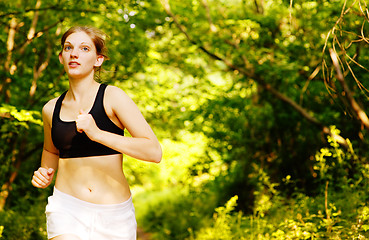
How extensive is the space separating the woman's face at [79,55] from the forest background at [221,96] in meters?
3.56

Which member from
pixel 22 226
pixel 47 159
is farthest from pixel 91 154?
pixel 22 226

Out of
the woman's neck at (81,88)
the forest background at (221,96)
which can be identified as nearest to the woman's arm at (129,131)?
the woman's neck at (81,88)

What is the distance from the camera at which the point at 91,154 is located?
8.29 ft

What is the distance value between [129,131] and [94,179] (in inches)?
13.3

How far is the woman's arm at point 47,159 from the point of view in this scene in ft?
8.75

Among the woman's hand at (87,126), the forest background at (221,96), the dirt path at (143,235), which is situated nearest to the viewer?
the woman's hand at (87,126)

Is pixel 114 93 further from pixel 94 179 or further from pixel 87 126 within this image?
pixel 94 179

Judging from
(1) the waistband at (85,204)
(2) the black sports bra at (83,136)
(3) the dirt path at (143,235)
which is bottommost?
(3) the dirt path at (143,235)

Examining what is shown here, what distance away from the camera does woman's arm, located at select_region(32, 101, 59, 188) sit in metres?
2.67

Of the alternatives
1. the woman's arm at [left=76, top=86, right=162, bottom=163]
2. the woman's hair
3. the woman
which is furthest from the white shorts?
the woman's hair

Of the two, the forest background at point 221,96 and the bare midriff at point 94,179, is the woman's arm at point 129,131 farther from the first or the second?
the forest background at point 221,96

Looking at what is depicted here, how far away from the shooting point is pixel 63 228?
2441 mm

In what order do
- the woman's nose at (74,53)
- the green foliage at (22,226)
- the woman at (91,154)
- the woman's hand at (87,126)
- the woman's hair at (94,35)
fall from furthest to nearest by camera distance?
the green foliage at (22,226), the woman's hair at (94,35), the woman's nose at (74,53), the woman at (91,154), the woman's hand at (87,126)

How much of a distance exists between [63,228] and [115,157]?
0.47 metres
